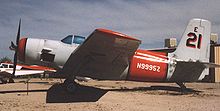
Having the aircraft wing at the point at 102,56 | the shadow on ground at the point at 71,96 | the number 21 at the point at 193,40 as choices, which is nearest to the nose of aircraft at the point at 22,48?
the aircraft wing at the point at 102,56

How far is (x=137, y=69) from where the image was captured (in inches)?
465

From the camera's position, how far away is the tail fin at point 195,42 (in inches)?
520

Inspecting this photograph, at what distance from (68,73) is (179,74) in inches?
227

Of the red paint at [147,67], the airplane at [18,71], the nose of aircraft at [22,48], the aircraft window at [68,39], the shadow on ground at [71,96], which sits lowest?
the airplane at [18,71]

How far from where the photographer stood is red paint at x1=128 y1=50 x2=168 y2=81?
11812 millimetres

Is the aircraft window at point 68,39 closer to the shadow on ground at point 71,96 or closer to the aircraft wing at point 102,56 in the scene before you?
the aircraft wing at point 102,56

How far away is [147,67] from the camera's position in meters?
12.0

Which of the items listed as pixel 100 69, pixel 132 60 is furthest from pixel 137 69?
pixel 100 69

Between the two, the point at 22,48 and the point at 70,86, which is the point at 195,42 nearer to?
the point at 70,86

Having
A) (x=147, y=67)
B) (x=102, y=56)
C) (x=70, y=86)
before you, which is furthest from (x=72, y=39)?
(x=147, y=67)

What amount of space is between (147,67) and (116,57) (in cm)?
223

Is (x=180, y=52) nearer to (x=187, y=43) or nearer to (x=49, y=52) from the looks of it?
(x=187, y=43)

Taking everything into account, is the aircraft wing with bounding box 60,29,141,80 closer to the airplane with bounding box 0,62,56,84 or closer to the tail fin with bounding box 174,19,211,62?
the tail fin with bounding box 174,19,211,62

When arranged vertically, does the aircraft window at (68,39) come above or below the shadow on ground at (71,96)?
above
